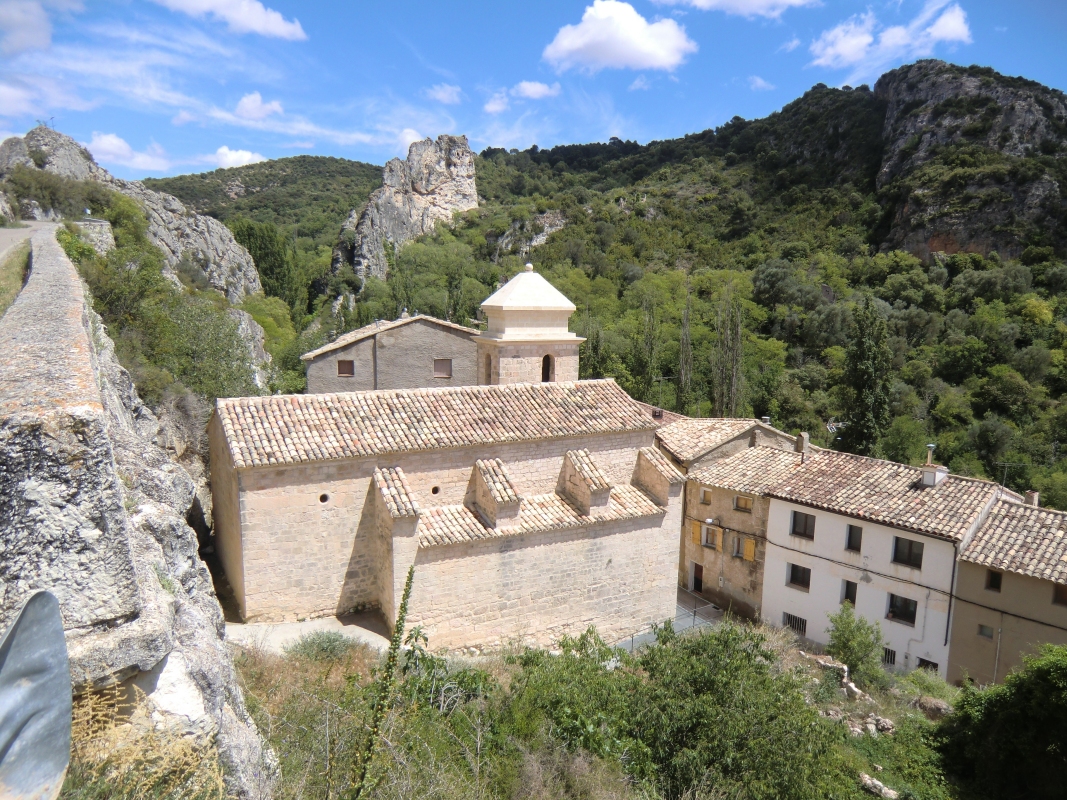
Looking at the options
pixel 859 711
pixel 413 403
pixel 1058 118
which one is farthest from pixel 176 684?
pixel 1058 118

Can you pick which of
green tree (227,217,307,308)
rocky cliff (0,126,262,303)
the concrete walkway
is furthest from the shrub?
green tree (227,217,307,308)

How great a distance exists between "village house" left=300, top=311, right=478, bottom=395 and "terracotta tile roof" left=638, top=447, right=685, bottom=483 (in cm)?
965

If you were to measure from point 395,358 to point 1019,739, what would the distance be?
65.1ft

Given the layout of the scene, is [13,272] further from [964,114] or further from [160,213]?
[964,114]

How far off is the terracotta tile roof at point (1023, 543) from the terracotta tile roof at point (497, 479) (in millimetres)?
11292

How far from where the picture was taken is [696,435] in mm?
21141

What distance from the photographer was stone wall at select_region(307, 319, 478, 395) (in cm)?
2262

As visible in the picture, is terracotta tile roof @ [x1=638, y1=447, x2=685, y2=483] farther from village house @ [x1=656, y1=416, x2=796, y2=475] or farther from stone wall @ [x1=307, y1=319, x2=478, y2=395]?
stone wall @ [x1=307, y1=319, x2=478, y2=395]

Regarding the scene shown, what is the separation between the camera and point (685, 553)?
20.7m

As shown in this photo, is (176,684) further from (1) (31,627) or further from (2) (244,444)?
(2) (244,444)

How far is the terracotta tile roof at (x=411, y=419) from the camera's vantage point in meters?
11.6

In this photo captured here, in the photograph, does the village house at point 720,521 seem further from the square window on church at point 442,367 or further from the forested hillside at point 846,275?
the forested hillside at point 846,275

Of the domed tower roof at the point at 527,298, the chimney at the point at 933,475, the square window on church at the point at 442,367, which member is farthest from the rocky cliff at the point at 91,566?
the square window on church at the point at 442,367

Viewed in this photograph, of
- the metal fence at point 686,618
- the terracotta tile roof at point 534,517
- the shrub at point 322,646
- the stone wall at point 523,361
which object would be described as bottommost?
→ the metal fence at point 686,618
